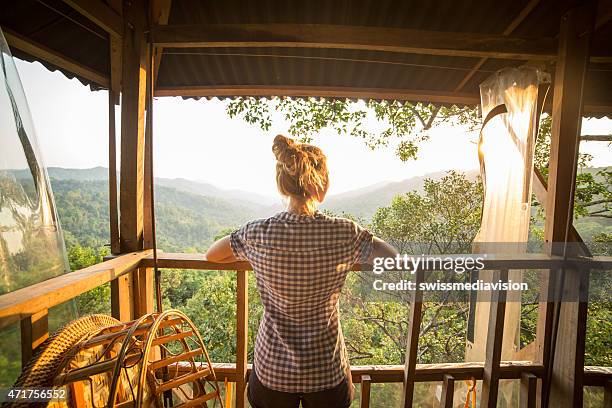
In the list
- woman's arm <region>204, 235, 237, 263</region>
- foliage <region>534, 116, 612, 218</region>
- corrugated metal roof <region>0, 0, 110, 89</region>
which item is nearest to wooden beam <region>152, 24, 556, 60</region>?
corrugated metal roof <region>0, 0, 110, 89</region>

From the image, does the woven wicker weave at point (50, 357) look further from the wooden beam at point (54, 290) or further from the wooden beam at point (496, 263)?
the wooden beam at point (496, 263)

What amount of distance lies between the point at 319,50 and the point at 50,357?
2133mm

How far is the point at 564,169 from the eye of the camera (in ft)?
5.54

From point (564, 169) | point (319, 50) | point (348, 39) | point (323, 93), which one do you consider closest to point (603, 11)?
point (564, 169)

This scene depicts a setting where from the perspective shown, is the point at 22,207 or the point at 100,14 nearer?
the point at 22,207

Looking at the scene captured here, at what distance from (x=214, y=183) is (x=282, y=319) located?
93.6 feet

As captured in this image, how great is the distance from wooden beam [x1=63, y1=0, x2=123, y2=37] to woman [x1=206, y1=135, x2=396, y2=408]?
121 centimetres

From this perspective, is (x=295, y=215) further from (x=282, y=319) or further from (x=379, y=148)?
(x=379, y=148)

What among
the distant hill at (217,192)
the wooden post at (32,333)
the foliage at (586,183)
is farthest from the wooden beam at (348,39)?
the distant hill at (217,192)

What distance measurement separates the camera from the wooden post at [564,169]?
1.58 meters

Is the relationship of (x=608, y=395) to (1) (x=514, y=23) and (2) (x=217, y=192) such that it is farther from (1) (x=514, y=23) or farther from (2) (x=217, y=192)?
(2) (x=217, y=192)

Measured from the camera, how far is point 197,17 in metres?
1.94

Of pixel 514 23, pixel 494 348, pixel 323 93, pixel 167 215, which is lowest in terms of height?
pixel 167 215

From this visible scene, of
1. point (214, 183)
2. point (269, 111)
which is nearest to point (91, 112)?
point (214, 183)
